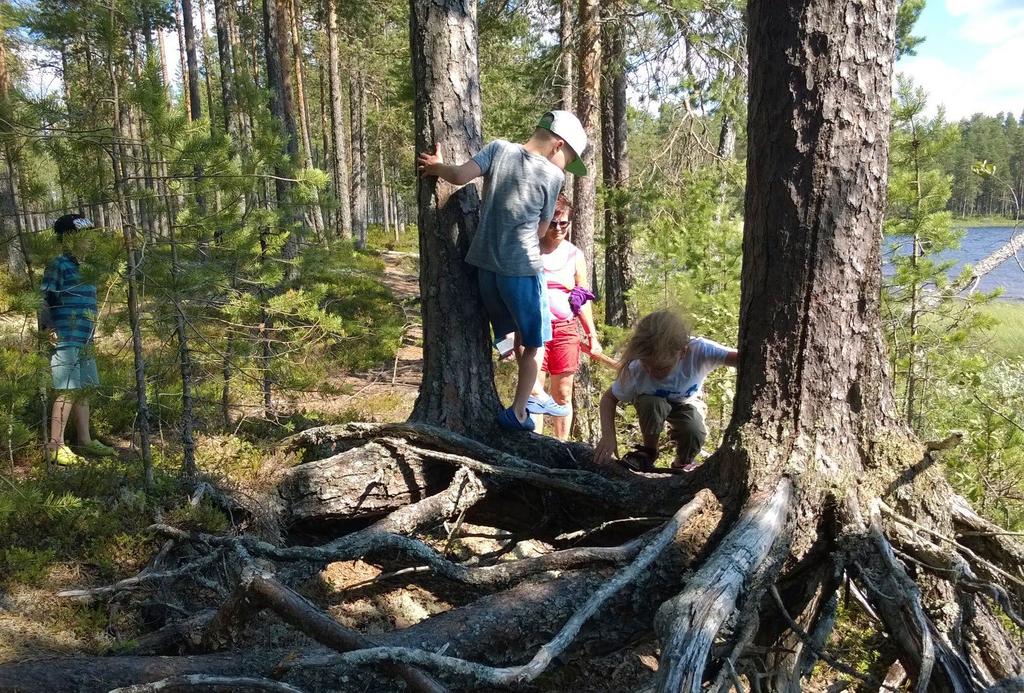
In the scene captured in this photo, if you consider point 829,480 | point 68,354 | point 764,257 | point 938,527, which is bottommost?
point 938,527

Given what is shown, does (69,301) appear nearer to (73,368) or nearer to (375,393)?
(73,368)

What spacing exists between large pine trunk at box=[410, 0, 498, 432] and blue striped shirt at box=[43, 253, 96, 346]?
6.97 ft

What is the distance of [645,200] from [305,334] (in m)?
5.53

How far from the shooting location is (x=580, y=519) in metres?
3.51

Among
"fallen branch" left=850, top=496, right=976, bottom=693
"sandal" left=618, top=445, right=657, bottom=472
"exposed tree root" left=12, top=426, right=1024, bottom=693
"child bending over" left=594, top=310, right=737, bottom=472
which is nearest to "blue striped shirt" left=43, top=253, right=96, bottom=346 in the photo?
"exposed tree root" left=12, top=426, right=1024, bottom=693

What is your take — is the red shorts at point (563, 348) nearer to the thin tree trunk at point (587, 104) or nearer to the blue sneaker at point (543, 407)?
the blue sneaker at point (543, 407)

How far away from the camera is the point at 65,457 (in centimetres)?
486

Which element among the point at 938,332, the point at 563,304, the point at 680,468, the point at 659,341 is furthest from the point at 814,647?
the point at 938,332

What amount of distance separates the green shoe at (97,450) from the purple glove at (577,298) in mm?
3760

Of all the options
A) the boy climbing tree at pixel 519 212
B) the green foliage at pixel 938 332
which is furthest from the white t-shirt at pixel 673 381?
the green foliage at pixel 938 332

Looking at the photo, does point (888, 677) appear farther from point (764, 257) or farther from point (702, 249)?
point (702, 249)

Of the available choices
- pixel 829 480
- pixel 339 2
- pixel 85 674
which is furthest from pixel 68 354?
pixel 339 2

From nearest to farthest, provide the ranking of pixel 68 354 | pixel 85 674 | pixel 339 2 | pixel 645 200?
pixel 85 674 < pixel 68 354 < pixel 645 200 < pixel 339 2

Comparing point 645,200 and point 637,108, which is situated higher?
point 637,108
